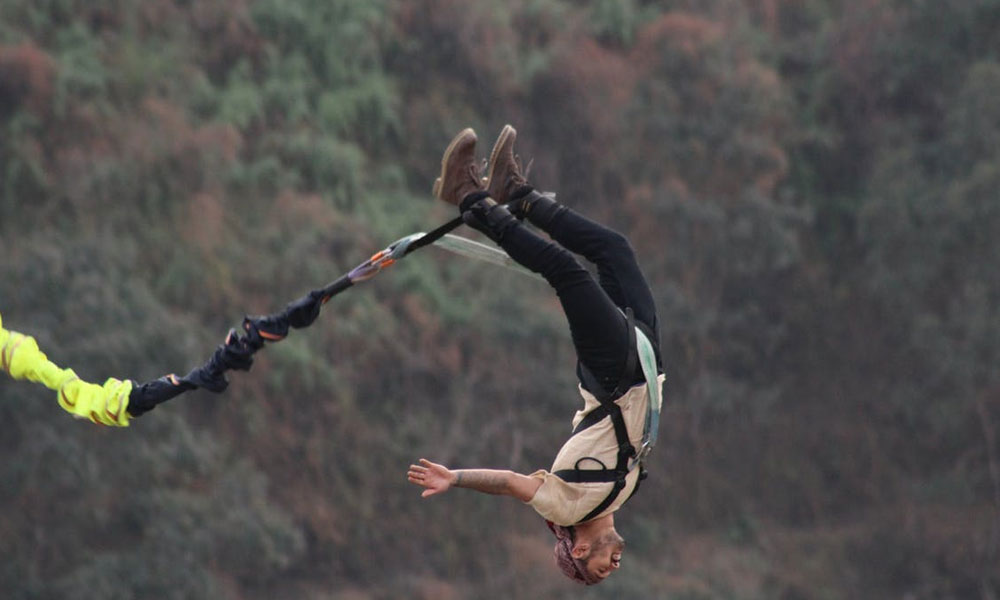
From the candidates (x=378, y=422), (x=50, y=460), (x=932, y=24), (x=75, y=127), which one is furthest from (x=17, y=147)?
(x=932, y=24)

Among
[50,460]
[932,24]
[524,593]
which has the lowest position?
[524,593]

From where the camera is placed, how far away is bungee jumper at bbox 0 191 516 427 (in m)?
4.89

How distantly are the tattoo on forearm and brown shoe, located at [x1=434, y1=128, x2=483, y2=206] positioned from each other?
2.91 ft

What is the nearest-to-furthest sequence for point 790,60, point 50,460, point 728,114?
point 50,460 < point 728,114 < point 790,60

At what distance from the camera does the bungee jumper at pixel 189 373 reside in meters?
4.89

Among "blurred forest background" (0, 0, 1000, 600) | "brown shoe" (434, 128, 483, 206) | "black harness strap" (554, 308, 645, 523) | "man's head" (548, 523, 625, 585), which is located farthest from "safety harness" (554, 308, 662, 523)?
"blurred forest background" (0, 0, 1000, 600)

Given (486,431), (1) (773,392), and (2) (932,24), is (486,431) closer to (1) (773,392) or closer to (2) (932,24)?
(1) (773,392)

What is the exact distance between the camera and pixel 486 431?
1908cm

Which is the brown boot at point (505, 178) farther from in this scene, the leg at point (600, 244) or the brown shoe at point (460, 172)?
the brown shoe at point (460, 172)

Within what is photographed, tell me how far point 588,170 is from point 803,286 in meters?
3.29

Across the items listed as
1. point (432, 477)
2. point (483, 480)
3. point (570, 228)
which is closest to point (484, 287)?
point (570, 228)

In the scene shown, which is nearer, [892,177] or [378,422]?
[378,422]

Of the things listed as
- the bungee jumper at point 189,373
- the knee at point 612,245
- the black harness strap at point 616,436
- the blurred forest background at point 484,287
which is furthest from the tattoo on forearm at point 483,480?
the blurred forest background at point 484,287

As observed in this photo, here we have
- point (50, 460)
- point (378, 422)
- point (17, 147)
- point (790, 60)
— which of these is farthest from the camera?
point (790, 60)
